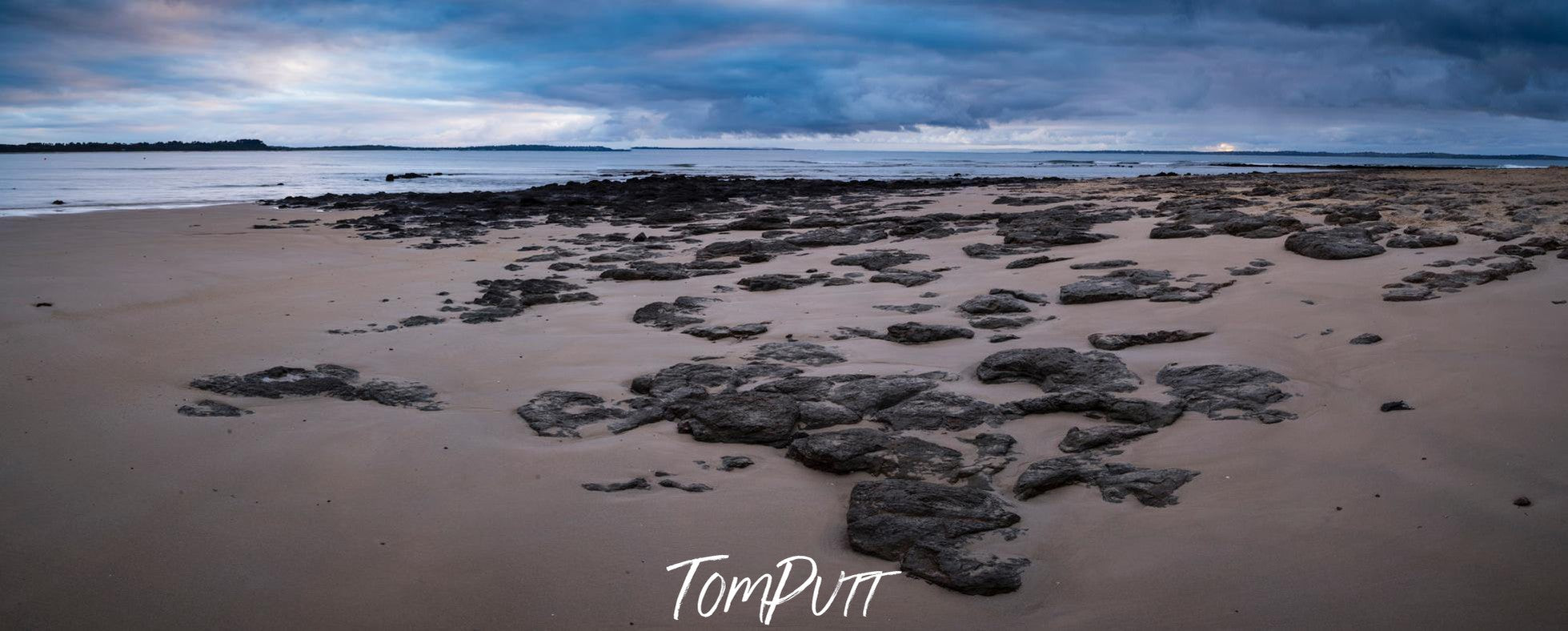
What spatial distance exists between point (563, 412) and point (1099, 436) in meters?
2.86

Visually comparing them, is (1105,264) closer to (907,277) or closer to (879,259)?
(907,277)

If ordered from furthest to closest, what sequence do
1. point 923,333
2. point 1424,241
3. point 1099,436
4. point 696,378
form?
point 1424,241 → point 923,333 → point 696,378 → point 1099,436

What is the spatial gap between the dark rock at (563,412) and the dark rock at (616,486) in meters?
0.73

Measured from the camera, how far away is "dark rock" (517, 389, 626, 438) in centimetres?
472

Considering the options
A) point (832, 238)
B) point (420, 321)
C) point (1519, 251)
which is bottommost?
point (420, 321)

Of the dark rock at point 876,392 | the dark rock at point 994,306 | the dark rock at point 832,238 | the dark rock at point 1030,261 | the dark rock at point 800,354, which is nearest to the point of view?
the dark rock at point 876,392

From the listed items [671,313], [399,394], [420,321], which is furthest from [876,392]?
[420,321]

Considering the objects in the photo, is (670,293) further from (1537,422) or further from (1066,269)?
(1537,422)

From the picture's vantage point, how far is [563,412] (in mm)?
4961

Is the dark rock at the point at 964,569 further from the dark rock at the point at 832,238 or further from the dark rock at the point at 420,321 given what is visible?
the dark rock at the point at 832,238

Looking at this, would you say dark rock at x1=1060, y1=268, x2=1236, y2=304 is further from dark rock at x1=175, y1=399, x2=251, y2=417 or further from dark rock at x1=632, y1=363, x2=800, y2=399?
dark rock at x1=175, y1=399, x2=251, y2=417

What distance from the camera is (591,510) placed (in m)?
3.70

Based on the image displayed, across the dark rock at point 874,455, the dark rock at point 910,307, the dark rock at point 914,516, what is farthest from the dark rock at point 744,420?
the dark rock at point 910,307

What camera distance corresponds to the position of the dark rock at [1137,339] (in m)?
5.94
